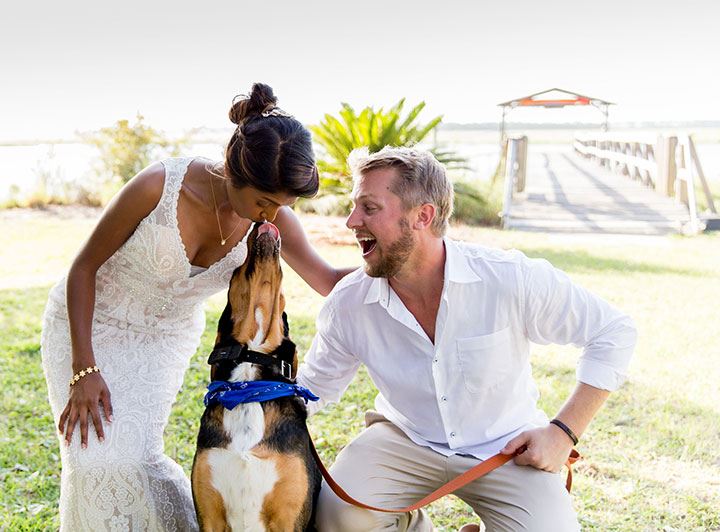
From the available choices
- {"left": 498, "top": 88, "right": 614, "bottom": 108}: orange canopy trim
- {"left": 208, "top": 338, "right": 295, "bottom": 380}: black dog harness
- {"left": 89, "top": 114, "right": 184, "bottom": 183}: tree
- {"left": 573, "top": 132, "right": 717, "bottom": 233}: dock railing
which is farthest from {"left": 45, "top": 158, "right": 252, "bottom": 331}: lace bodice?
{"left": 498, "top": 88, "right": 614, "bottom": 108}: orange canopy trim

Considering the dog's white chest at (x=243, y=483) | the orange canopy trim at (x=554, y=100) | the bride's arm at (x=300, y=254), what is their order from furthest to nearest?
the orange canopy trim at (x=554, y=100)
the bride's arm at (x=300, y=254)
the dog's white chest at (x=243, y=483)

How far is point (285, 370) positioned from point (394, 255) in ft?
1.98

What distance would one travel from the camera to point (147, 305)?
11.6 feet

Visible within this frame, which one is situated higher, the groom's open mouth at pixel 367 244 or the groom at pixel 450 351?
the groom's open mouth at pixel 367 244

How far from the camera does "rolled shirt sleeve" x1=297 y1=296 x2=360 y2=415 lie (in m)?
3.45

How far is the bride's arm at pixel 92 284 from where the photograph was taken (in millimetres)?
3197

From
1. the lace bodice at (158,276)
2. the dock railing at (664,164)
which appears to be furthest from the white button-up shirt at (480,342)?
the dock railing at (664,164)

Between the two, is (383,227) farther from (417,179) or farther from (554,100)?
(554,100)

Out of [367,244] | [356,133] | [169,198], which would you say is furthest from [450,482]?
[356,133]

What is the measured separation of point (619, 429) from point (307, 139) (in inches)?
126

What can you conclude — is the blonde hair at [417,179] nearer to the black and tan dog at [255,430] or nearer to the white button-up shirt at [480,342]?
the white button-up shirt at [480,342]

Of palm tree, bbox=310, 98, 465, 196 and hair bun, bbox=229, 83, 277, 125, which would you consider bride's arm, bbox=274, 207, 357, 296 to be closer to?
hair bun, bbox=229, 83, 277, 125

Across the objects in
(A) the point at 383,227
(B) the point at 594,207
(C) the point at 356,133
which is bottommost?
(B) the point at 594,207

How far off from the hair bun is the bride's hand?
3.84 ft
